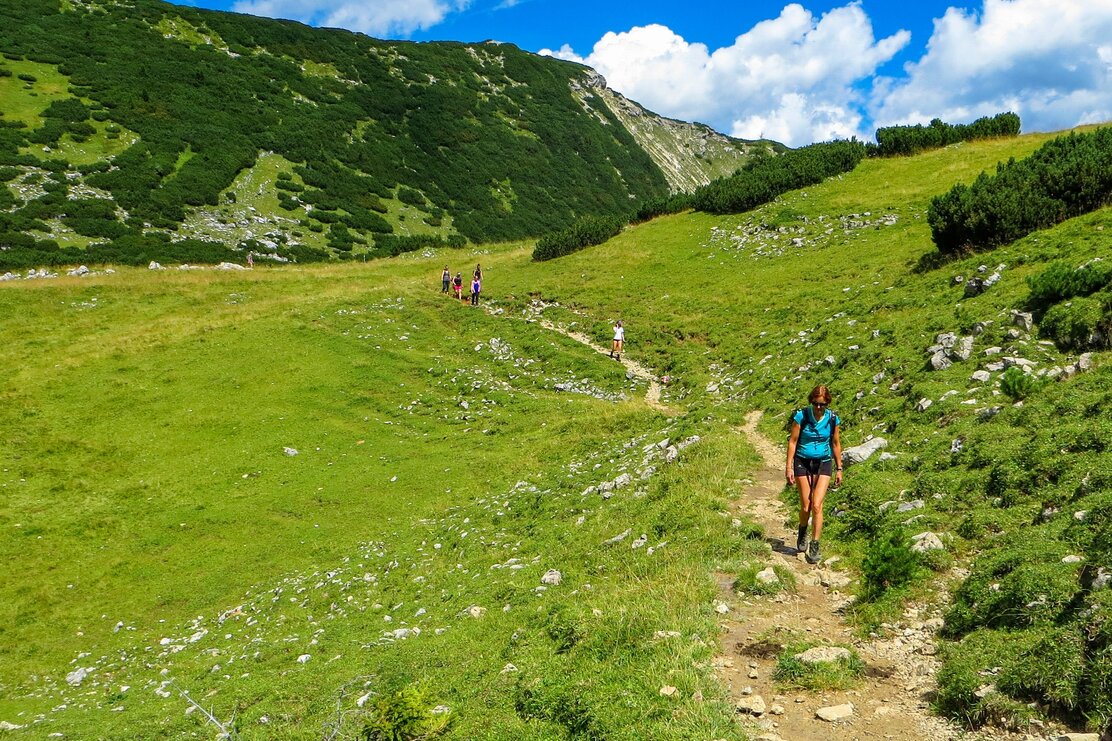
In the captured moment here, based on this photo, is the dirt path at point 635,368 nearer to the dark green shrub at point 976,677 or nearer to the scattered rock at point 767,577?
the scattered rock at point 767,577

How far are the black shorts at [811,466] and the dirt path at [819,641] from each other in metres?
1.41

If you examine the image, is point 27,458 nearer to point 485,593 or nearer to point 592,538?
point 485,593

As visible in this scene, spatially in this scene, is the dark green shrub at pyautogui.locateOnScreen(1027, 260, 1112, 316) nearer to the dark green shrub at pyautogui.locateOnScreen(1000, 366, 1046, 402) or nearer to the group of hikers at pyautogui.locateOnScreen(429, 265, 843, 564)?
the dark green shrub at pyautogui.locateOnScreen(1000, 366, 1046, 402)

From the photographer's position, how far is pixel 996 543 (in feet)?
27.5

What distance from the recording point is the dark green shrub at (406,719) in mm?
7332

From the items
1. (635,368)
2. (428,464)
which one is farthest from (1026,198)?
(428,464)

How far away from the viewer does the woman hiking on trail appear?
10.1 meters

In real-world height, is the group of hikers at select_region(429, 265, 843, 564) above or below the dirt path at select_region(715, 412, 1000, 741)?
above

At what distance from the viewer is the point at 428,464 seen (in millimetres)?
22609

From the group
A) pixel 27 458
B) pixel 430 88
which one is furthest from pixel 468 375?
pixel 430 88

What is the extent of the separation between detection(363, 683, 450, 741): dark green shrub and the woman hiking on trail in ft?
20.8

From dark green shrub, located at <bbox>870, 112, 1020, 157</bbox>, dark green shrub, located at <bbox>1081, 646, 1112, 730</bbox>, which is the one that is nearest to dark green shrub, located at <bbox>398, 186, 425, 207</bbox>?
dark green shrub, located at <bbox>870, 112, 1020, 157</bbox>

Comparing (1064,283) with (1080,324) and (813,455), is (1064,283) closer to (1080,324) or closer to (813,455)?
(1080,324)

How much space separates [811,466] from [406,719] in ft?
24.0
